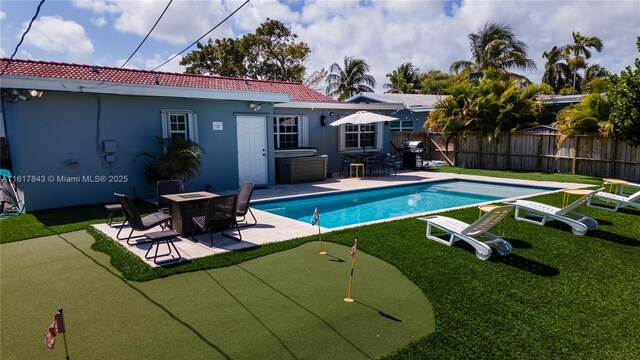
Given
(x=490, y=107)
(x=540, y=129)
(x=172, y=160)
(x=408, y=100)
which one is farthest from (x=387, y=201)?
(x=408, y=100)

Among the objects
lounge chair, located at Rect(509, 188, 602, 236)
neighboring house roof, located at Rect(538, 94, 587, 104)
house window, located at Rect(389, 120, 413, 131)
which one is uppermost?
neighboring house roof, located at Rect(538, 94, 587, 104)

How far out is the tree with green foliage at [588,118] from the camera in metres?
14.4

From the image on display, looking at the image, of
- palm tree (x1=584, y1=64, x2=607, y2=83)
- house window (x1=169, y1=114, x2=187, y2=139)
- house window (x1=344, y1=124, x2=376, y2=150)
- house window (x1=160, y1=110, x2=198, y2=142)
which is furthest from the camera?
palm tree (x1=584, y1=64, x2=607, y2=83)

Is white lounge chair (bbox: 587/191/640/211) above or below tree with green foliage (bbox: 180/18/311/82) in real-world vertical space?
below

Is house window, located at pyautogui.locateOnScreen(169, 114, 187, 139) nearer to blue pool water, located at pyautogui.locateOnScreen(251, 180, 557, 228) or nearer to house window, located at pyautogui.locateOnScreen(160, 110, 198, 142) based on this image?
house window, located at pyautogui.locateOnScreen(160, 110, 198, 142)

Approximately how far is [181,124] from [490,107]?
530 inches

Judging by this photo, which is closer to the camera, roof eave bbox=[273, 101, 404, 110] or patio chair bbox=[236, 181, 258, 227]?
patio chair bbox=[236, 181, 258, 227]

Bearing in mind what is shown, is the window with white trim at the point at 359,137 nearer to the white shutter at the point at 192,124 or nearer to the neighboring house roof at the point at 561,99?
the white shutter at the point at 192,124

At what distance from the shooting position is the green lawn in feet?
12.0

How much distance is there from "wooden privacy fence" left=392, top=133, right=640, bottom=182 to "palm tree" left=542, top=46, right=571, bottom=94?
2402 cm

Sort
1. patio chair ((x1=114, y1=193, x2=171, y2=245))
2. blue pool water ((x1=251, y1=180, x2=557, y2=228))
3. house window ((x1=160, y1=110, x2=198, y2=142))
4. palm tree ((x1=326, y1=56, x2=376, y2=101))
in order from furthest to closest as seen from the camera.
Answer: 1. palm tree ((x1=326, y1=56, x2=376, y2=101))
2. house window ((x1=160, y1=110, x2=198, y2=142))
3. blue pool water ((x1=251, y1=180, x2=557, y2=228))
4. patio chair ((x1=114, y1=193, x2=171, y2=245))

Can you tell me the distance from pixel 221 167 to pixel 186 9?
19.1 feet

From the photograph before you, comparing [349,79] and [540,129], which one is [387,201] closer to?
[540,129]

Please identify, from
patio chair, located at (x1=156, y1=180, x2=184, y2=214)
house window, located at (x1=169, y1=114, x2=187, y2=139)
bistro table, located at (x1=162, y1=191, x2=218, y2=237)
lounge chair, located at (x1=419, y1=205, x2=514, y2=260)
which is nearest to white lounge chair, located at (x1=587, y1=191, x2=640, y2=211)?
lounge chair, located at (x1=419, y1=205, x2=514, y2=260)
